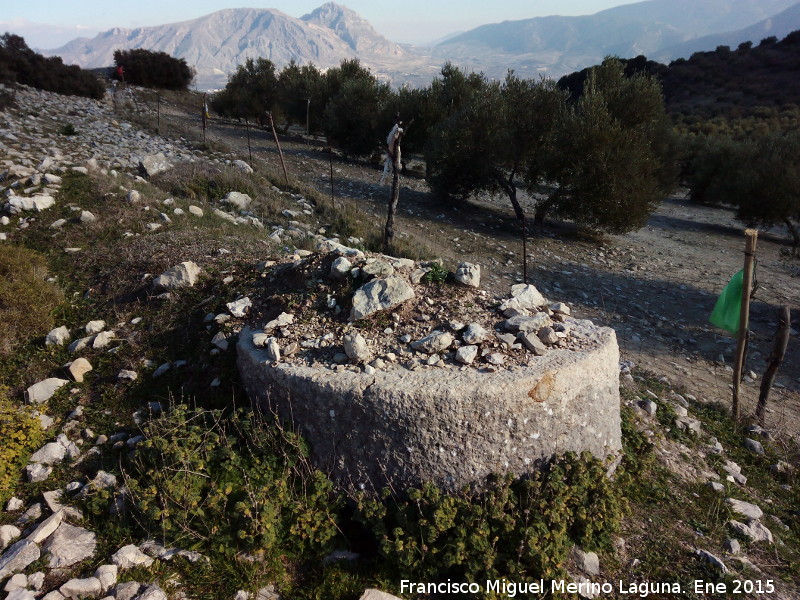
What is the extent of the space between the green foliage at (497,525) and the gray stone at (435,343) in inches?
42.1

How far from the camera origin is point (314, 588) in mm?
3072

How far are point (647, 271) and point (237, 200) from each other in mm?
10784

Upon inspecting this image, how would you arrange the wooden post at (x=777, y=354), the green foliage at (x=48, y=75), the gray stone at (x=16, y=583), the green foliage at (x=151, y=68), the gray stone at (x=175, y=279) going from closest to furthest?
the gray stone at (x=16, y=583) → the wooden post at (x=777, y=354) → the gray stone at (x=175, y=279) → the green foliage at (x=48, y=75) → the green foliage at (x=151, y=68)

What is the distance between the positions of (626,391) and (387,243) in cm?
559

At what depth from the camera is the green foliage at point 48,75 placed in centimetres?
2680

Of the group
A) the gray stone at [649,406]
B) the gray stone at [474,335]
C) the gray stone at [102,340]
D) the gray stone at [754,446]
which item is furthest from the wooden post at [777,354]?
the gray stone at [102,340]

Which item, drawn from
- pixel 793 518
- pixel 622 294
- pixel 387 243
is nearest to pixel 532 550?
pixel 793 518

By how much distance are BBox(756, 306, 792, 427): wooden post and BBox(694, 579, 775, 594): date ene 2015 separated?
9.88 ft

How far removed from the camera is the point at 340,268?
4.68m

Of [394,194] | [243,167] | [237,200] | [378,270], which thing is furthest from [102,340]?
[243,167]

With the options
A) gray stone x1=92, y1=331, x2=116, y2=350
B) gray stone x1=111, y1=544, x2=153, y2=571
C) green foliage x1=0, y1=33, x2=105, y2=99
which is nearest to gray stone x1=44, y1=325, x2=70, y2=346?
gray stone x1=92, y1=331, x2=116, y2=350

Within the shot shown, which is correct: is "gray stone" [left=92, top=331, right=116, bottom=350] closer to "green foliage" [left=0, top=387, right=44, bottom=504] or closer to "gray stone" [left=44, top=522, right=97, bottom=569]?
"green foliage" [left=0, top=387, right=44, bottom=504]

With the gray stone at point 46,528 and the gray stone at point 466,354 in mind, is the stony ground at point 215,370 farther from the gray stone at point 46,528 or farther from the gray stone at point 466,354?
the gray stone at point 466,354

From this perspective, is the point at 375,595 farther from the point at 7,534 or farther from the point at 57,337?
the point at 57,337
